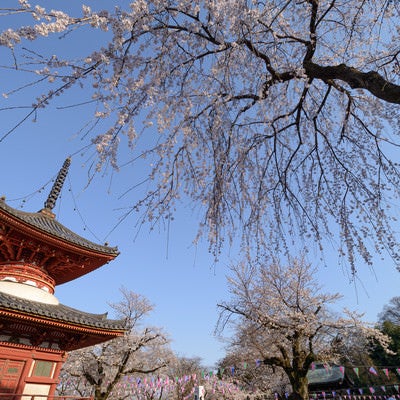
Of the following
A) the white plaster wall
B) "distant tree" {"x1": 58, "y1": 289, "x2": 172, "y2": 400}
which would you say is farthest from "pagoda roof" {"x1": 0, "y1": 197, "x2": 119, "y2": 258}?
"distant tree" {"x1": 58, "y1": 289, "x2": 172, "y2": 400}

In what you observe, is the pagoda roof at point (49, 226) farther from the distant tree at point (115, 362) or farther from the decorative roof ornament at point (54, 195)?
the distant tree at point (115, 362)

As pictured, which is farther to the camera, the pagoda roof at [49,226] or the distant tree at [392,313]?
the distant tree at [392,313]

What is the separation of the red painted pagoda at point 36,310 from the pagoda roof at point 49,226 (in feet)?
0.08

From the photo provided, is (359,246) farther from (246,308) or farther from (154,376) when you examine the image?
(154,376)

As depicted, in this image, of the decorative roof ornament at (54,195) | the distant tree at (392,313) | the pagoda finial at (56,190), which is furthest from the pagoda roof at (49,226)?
the distant tree at (392,313)

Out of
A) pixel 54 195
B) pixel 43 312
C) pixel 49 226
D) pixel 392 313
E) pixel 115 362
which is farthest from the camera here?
pixel 392 313

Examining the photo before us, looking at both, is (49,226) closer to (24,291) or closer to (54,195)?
(24,291)

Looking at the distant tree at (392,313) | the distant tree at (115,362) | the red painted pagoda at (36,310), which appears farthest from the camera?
the distant tree at (392,313)

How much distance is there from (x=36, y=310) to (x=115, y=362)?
13.7 meters

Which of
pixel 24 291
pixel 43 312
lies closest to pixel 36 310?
pixel 43 312

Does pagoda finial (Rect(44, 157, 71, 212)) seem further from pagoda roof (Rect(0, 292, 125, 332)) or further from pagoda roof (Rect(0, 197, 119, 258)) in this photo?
pagoda roof (Rect(0, 292, 125, 332))

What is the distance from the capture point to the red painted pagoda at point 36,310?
22.9ft

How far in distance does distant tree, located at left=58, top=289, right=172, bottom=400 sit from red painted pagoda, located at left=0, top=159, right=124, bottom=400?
9519 millimetres

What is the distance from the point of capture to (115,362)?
60.1 feet
